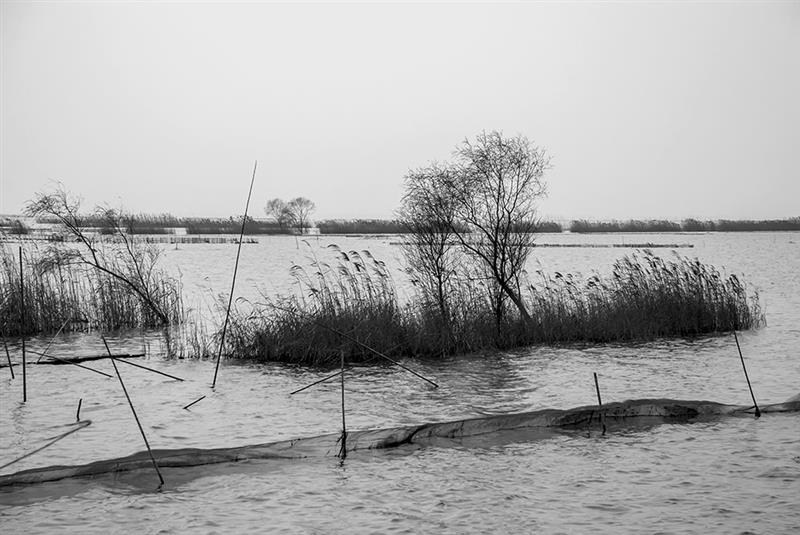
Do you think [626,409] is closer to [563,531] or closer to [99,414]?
[563,531]

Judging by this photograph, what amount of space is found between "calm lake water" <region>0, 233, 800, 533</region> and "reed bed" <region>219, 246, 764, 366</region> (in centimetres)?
100

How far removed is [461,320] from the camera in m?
→ 15.3

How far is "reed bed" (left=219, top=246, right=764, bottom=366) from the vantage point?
14.1 metres

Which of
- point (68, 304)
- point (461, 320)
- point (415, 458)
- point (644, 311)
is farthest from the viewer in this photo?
point (68, 304)

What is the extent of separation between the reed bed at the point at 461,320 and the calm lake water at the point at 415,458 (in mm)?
997

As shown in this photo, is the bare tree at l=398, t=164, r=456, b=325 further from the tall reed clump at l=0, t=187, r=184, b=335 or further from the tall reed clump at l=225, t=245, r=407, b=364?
the tall reed clump at l=0, t=187, r=184, b=335

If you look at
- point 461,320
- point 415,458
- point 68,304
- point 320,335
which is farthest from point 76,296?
point 415,458

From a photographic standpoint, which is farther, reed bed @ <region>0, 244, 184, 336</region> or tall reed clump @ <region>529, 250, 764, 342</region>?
reed bed @ <region>0, 244, 184, 336</region>

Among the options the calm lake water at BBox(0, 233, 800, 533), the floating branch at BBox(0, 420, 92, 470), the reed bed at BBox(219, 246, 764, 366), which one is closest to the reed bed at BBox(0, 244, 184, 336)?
the reed bed at BBox(219, 246, 764, 366)

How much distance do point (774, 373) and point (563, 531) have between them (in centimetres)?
834

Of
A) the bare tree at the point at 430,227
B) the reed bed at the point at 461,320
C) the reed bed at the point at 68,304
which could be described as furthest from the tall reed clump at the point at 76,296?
the bare tree at the point at 430,227

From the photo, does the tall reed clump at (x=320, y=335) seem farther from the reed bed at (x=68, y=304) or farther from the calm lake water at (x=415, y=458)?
the reed bed at (x=68, y=304)

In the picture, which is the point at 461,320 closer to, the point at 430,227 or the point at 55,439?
the point at 430,227

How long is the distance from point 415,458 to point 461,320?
25.6ft
